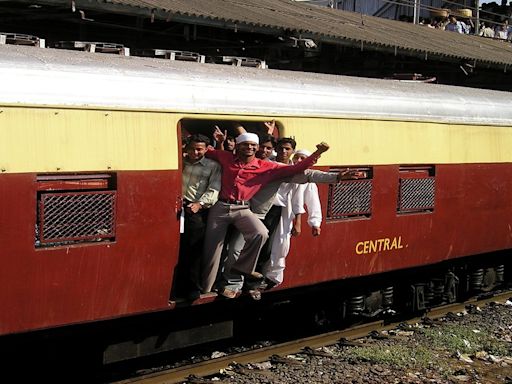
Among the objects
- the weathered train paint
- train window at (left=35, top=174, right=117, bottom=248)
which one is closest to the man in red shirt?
train window at (left=35, top=174, right=117, bottom=248)

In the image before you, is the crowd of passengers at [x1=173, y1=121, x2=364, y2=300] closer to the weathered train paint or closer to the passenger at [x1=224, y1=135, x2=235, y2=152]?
the passenger at [x1=224, y1=135, x2=235, y2=152]

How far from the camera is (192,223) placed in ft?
24.6

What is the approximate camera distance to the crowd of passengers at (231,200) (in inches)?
292

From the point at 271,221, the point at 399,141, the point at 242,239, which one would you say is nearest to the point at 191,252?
the point at 242,239

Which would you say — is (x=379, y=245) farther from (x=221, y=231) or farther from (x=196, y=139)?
(x=196, y=139)

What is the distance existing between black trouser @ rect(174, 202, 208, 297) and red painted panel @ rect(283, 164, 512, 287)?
1065mm

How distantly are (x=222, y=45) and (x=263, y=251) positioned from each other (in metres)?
5.28

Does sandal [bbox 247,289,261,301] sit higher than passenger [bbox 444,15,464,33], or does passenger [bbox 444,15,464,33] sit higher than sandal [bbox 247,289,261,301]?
passenger [bbox 444,15,464,33]

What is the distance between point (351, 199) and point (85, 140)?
10.7ft

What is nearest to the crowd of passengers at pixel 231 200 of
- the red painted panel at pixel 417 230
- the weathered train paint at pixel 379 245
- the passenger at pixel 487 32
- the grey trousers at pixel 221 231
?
the grey trousers at pixel 221 231

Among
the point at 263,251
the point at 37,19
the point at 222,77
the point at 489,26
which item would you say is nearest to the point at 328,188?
the point at 263,251

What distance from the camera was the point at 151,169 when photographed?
274 inches

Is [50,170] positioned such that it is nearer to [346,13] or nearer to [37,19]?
[37,19]

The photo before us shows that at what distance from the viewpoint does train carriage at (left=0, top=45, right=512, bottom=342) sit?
6.23 m
